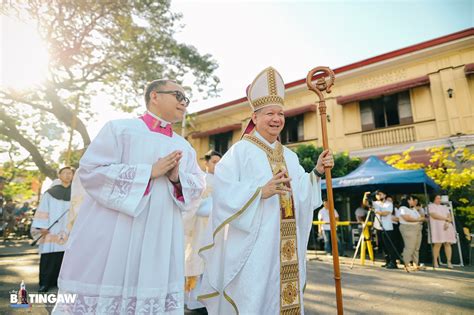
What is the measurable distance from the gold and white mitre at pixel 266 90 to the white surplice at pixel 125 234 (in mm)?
1149

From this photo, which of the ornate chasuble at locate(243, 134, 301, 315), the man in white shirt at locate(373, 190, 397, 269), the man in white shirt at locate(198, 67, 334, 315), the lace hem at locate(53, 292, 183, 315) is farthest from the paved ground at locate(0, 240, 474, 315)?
the lace hem at locate(53, 292, 183, 315)

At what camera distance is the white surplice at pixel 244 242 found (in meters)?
2.27

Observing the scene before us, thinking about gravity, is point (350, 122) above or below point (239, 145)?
above

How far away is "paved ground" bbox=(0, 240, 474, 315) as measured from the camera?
3.72 m

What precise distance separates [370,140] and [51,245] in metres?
13.2

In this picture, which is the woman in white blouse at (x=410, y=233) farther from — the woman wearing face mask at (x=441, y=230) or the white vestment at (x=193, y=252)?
the white vestment at (x=193, y=252)

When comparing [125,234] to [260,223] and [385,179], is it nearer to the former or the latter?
[260,223]

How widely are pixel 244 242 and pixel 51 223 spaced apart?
4.19 m

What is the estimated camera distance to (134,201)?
73.3 inches

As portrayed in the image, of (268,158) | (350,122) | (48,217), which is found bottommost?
(48,217)

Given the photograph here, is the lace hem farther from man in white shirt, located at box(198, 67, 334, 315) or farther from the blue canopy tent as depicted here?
the blue canopy tent

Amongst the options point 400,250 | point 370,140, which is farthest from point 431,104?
point 400,250

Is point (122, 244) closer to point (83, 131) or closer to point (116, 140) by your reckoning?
point (116, 140)
